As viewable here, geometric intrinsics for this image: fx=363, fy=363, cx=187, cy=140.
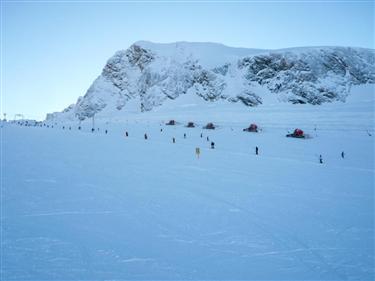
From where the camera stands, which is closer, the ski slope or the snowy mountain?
the ski slope

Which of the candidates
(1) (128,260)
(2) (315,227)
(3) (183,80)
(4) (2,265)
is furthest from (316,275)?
(3) (183,80)

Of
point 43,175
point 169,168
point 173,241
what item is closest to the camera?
point 173,241

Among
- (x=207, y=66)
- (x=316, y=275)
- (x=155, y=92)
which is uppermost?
(x=207, y=66)

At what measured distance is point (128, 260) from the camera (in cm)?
729

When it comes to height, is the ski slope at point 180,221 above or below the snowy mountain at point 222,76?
below

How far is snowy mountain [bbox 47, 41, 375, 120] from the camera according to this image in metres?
99.5

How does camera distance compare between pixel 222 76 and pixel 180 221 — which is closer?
pixel 180 221

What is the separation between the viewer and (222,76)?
111312 millimetres

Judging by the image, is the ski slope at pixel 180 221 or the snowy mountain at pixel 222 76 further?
the snowy mountain at pixel 222 76

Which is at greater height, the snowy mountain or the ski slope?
the snowy mountain

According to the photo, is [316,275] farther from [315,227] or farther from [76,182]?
[76,182]

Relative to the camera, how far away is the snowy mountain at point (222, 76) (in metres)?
99.5

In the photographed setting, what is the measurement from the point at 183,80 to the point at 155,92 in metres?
9.79

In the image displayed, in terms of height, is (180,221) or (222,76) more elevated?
(222,76)
